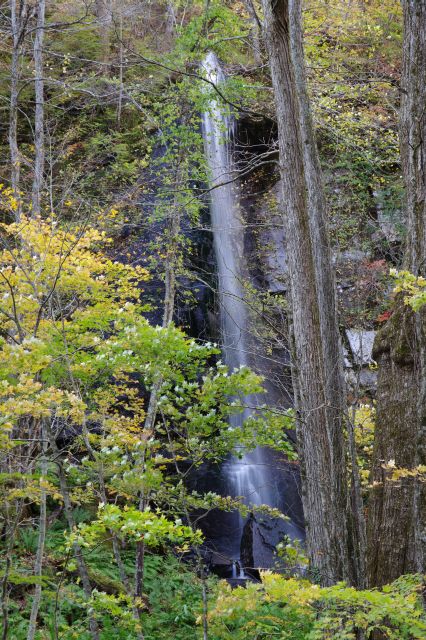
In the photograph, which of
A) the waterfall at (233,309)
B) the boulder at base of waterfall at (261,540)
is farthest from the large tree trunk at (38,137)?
the boulder at base of waterfall at (261,540)

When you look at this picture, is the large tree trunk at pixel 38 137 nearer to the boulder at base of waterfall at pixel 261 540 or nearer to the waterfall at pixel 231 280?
the waterfall at pixel 231 280

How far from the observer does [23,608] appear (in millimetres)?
5906

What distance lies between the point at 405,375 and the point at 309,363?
960 mm

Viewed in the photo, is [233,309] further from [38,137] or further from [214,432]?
[214,432]

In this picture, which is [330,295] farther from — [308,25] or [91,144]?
[308,25]

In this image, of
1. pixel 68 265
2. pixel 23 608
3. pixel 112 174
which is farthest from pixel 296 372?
pixel 112 174

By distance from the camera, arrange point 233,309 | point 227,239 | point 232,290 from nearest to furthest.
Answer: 1. point 233,309
2. point 232,290
3. point 227,239

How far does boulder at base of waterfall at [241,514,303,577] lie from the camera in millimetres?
9438

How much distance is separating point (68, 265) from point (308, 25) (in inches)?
452

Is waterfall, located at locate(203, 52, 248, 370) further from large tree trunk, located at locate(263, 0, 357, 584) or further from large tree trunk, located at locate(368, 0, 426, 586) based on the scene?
large tree trunk, located at locate(368, 0, 426, 586)

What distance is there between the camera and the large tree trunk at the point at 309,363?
4945mm

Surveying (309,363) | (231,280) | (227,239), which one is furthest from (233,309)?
(309,363)

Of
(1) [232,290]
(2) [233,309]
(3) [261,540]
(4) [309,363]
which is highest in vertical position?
(1) [232,290]

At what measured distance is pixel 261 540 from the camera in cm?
Answer: 988
